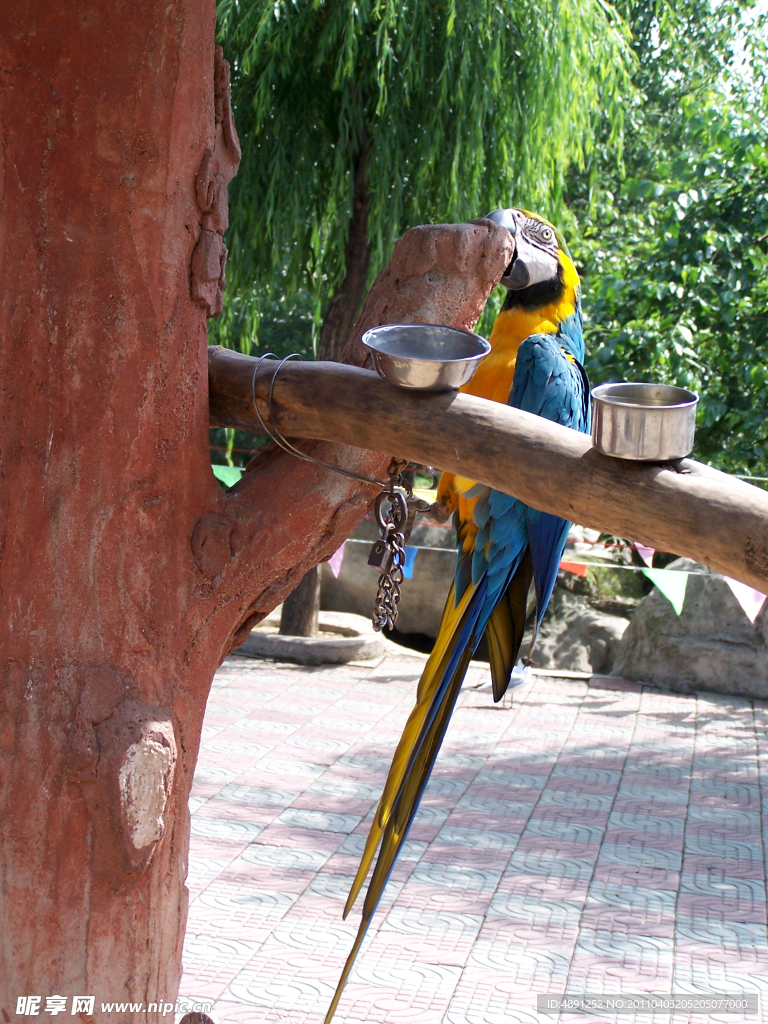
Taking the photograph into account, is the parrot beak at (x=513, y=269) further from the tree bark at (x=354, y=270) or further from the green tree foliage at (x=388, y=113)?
the tree bark at (x=354, y=270)

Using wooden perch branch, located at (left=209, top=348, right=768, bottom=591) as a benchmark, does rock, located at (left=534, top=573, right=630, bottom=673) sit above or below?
below

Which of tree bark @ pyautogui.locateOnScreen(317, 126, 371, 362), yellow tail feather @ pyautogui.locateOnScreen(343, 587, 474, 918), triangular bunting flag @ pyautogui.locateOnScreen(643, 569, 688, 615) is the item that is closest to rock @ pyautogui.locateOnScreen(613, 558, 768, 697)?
triangular bunting flag @ pyautogui.locateOnScreen(643, 569, 688, 615)

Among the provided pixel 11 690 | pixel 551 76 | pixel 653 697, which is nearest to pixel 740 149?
pixel 551 76

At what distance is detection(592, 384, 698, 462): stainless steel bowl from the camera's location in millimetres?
1009

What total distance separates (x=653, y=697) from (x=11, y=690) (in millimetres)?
5133

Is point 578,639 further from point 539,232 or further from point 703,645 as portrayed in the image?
point 539,232

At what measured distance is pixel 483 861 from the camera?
3.36 m

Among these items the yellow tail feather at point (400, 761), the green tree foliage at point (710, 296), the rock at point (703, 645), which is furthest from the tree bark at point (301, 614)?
the yellow tail feather at point (400, 761)

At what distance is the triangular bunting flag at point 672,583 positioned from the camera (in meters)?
5.34

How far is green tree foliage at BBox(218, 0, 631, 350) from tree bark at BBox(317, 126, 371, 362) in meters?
0.01

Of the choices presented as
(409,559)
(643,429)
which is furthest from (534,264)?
(409,559)

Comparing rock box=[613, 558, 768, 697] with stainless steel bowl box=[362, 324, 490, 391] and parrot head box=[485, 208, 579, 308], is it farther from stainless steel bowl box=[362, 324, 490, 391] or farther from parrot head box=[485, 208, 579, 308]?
stainless steel bowl box=[362, 324, 490, 391]

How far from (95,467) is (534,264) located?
1434 mm

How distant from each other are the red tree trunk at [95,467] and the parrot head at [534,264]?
115 centimetres
